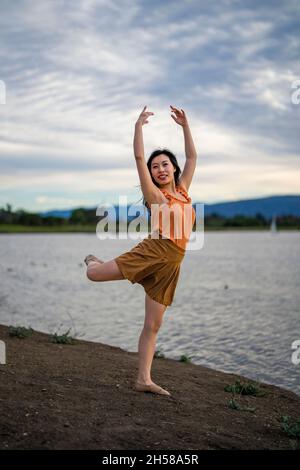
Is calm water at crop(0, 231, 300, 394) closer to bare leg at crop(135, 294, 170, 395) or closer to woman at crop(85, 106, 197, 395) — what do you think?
bare leg at crop(135, 294, 170, 395)

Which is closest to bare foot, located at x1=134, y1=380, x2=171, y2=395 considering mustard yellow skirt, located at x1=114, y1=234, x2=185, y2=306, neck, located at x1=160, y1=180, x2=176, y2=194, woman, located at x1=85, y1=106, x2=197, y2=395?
woman, located at x1=85, y1=106, x2=197, y2=395

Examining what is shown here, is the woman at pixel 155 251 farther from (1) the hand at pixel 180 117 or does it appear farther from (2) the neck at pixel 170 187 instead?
(1) the hand at pixel 180 117

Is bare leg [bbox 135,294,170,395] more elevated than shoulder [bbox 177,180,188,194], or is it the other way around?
shoulder [bbox 177,180,188,194]

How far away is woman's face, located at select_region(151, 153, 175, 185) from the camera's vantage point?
6055mm

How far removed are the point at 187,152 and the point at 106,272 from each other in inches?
71.9

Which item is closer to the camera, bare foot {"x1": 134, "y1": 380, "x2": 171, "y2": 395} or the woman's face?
the woman's face

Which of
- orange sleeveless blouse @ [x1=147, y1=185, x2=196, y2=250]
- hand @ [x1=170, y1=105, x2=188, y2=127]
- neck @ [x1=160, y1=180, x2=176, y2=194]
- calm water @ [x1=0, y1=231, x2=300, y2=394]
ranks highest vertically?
hand @ [x1=170, y1=105, x2=188, y2=127]

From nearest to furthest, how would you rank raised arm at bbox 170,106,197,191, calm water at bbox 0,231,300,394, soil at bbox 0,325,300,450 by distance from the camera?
1. soil at bbox 0,325,300,450
2. raised arm at bbox 170,106,197,191
3. calm water at bbox 0,231,300,394

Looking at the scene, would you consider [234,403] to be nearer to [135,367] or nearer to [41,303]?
[135,367]

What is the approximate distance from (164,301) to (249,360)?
6.01 m

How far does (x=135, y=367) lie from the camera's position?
26.4ft

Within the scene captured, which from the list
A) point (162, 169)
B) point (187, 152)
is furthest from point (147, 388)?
point (187, 152)

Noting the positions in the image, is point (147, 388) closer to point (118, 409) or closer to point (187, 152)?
point (118, 409)
